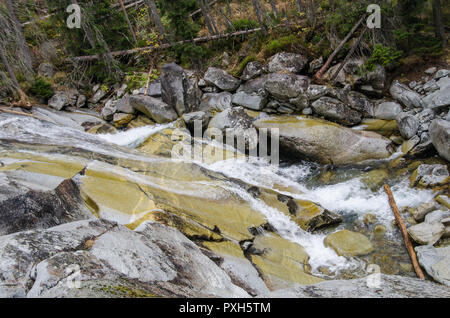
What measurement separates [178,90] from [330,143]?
7.42 meters

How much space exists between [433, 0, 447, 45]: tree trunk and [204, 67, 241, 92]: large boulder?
27.5ft

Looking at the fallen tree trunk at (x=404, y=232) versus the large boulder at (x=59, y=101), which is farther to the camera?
the large boulder at (x=59, y=101)

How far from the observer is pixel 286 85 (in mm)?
11609

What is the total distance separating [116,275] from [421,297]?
12.0ft

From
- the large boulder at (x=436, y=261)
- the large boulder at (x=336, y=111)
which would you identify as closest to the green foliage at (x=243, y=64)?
the large boulder at (x=336, y=111)

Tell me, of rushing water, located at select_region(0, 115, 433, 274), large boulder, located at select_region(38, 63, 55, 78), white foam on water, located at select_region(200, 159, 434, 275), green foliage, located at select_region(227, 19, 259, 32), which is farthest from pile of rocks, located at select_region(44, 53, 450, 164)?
green foliage, located at select_region(227, 19, 259, 32)

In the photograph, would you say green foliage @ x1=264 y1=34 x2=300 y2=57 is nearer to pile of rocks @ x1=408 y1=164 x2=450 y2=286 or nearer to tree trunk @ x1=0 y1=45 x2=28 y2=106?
pile of rocks @ x1=408 y1=164 x2=450 y2=286

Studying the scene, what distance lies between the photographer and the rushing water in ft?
22.2

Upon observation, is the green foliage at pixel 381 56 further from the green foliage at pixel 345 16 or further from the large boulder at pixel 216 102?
the large boulder at pixel 216 102

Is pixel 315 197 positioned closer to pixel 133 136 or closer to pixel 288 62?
pixel 288 62

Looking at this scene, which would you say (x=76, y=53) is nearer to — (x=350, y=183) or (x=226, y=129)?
(x=226, y=129)

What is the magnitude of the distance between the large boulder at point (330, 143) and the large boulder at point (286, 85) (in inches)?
60.4

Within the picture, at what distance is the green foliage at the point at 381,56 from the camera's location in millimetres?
10500

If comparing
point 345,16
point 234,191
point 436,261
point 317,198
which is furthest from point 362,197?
point 345,16
